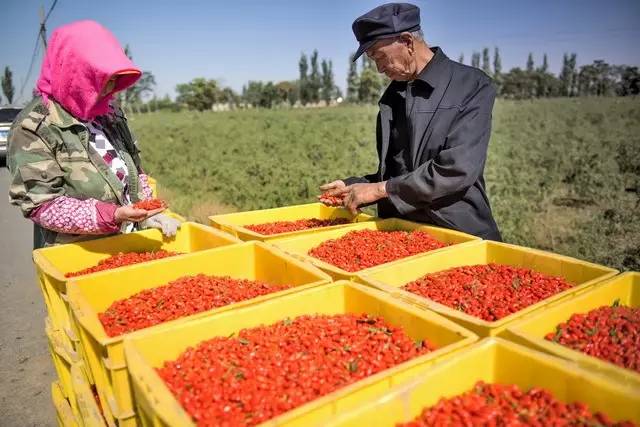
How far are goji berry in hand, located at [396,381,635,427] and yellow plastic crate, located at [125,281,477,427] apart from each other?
0.45 ft

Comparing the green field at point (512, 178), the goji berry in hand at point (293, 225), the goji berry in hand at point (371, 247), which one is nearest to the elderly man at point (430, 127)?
the goji berry in hand at point (371, 247)

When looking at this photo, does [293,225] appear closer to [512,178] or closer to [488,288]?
[488,288]

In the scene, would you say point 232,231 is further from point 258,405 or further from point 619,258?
point 619,258

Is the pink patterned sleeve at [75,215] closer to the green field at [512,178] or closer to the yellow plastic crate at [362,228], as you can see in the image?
the yellow plastic crate at [362,228]

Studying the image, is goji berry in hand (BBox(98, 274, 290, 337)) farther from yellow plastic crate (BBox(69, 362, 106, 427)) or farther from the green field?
the green field

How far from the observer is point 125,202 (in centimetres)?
300

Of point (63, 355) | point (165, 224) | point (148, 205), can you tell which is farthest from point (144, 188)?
point (63, 355)

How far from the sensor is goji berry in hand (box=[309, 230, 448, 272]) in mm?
2695

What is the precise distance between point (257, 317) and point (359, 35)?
6.51 ft

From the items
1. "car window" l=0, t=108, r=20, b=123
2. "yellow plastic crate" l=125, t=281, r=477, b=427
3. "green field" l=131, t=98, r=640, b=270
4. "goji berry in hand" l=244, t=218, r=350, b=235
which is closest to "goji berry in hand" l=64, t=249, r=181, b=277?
"goji berry in hand" l=244, t=218, r=350, b=235

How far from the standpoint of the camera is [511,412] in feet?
4.71

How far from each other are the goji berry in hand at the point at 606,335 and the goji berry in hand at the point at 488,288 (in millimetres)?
211

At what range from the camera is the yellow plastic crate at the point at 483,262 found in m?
1.81

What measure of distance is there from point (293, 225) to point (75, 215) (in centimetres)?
157
